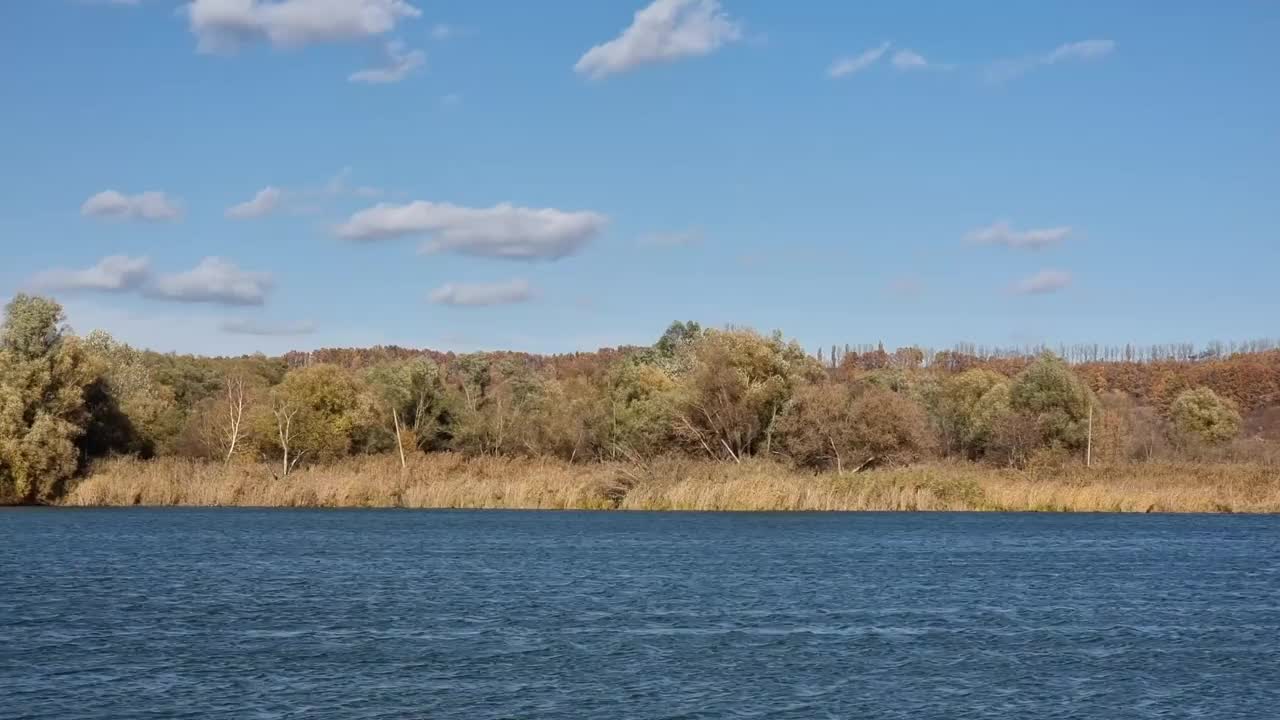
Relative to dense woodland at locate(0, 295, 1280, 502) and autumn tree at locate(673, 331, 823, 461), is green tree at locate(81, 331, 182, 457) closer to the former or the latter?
dense woodland at locate(0, 295, 1280, 502)

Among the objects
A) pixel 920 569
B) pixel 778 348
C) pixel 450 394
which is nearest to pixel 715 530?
pixel 920 569

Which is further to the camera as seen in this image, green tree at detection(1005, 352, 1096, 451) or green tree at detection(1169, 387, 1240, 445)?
green tree at detection(1169, 387, 1240, 445)

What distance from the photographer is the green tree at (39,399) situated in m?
63.8

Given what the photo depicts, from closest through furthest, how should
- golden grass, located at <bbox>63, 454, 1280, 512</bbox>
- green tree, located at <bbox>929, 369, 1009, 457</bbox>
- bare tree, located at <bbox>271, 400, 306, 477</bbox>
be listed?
1. golden grass, located at <bbox>63, 454, 1280, 512</bbox>
2. bare tree, located at <bbox>271, 400, 306, 477</bbox>
3. green tree, located at <bbox>929, 369, 1009, 457</bbox>

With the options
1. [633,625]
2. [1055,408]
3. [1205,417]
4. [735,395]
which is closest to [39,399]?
[735,395]

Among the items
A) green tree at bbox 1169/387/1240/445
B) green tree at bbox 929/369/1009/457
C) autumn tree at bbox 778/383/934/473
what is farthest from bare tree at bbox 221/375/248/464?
green tree at bbox 1169/387/1240/445

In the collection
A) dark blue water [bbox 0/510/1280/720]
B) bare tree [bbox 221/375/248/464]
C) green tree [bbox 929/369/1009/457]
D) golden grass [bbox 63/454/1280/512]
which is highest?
green tree [bbox 929/369/1009/457]

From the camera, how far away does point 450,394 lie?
94.9 m

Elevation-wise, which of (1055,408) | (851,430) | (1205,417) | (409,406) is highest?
(1205,417)

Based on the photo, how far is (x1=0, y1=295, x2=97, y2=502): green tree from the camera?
6381 cm

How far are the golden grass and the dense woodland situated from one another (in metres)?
2.59

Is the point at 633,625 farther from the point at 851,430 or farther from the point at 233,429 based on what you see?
the point at 233,429

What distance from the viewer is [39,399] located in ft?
218

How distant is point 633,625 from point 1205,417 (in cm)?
10420
